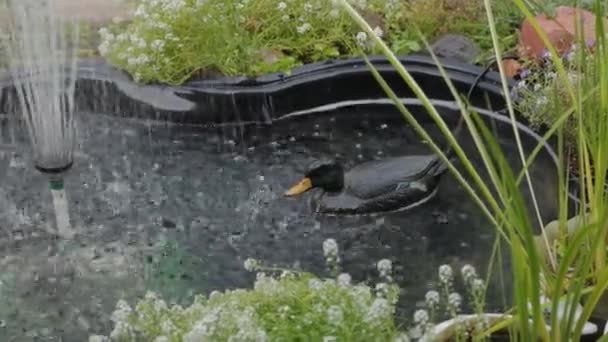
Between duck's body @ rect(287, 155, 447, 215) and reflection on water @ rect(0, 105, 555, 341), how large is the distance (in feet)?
0.15

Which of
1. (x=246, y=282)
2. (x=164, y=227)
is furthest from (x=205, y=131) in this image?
(x=246, y=282)

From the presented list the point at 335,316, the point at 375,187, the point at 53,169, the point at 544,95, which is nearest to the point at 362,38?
the point at 544,95

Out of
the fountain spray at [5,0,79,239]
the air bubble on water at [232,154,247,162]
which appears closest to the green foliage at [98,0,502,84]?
the fountain spray at [5,0,79,239]

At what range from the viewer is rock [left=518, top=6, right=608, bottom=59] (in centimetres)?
499

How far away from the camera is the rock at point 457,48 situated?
17.6 ft

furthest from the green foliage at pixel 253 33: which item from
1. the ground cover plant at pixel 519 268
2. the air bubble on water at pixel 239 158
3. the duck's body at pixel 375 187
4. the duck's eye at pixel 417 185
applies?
the ground cover plant at pixel 519 268

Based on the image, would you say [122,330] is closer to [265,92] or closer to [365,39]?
[265,92]

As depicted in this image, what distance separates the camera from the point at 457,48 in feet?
17.6

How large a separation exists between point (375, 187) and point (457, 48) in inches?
46.9

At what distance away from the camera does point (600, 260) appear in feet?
10.5

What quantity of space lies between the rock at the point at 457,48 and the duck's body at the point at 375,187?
0.94 metres

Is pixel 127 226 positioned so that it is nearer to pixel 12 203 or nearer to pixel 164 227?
pixel 164 227

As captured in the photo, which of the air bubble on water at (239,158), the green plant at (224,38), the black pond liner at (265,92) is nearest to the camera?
the air bubble on water at (239,158)

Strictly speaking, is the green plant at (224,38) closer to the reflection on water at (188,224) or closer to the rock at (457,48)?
the reflection on water at (188,224)
